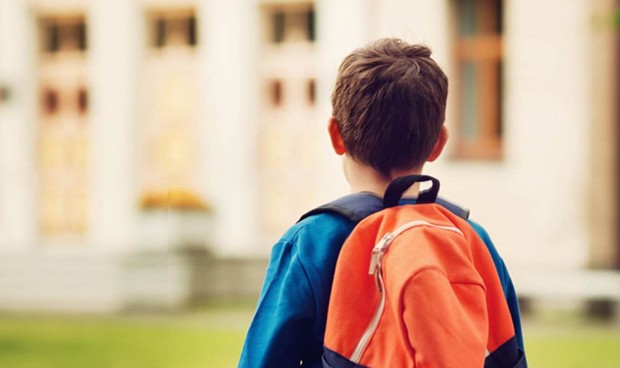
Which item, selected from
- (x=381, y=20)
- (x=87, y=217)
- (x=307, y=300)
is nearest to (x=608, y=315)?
(x=381, y=20)

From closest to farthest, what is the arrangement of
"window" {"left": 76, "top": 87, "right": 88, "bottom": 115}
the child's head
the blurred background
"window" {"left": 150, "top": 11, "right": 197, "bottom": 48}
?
the child's head
the blurred background
"window" {"left": 150, "top": 11, "right": 197, "bottom": 48}
"window" {"left": 76, "top": 87, "right": 88, "bottom": 115}

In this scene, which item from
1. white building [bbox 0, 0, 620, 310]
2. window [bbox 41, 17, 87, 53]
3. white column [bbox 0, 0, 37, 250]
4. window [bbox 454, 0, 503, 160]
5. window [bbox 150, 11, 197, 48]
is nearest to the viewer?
white building [bbox 0, 0, 620, 310]

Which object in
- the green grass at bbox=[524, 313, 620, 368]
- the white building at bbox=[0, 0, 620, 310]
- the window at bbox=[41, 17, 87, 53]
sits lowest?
the green grass at bbox=[524, 313, 620, 368]

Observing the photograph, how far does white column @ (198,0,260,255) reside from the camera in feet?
60.0

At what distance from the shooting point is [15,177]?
65.1 feet

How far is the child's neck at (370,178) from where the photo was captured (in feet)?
7.43

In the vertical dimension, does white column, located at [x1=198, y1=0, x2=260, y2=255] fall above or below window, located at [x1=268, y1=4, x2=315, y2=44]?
below

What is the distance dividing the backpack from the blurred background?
1147cm

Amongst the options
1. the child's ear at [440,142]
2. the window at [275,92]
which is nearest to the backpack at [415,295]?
the child's ear at [440,142]

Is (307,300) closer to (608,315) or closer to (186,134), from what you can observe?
(608,315)

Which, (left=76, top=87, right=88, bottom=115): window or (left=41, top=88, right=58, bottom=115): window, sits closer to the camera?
(left=76, top=87, right=88, bottom=115): window

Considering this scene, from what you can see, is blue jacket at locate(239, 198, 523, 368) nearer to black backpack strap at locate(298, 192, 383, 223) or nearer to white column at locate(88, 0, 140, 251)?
black backpack strap at locate(298, 192, 383, 223)

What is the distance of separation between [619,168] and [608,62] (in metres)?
1.49

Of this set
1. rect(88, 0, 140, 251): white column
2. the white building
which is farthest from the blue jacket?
rect(88, 0, 140, 251): white column
